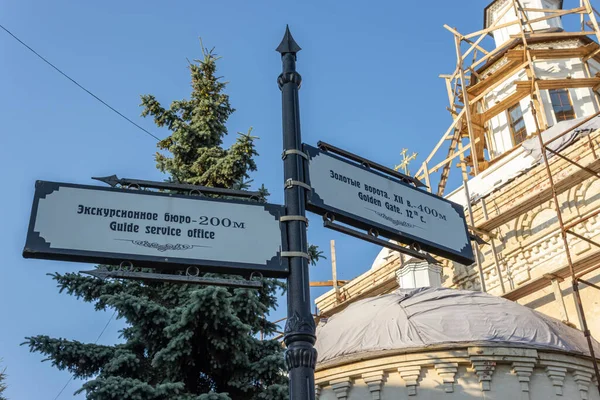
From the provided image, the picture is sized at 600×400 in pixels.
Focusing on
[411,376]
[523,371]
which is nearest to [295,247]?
[411,376]

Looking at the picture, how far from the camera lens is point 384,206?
15.8 ft

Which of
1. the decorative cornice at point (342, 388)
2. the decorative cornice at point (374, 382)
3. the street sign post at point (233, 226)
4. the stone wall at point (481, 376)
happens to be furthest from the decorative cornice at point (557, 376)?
the street sign post at point (233, 226)

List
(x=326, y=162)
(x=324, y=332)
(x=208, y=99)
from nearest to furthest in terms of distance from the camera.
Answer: (x=326, y=162) → (x=208, y=99) → (x=324, y=332)

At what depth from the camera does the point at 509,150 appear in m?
24.8

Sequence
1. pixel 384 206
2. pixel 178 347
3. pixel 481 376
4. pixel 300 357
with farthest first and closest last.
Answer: pixel 481 376 < pixel 178 347 < pixel 384 206 < pixel 300 357

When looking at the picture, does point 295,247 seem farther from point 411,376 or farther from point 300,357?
point 411,376

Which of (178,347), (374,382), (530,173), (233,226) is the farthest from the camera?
(530,173)

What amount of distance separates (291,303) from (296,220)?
0.57m

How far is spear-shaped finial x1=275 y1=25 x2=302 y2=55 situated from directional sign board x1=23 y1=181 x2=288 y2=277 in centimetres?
120

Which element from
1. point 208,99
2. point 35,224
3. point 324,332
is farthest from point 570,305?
point 35,224

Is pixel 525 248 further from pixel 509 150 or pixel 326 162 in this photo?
pixel 326 162

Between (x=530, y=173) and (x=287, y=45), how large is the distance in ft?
43.9

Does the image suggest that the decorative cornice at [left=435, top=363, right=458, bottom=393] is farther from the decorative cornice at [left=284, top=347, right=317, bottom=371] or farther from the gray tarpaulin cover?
the decorative cornice at [left=284, top=347, right=317, bottom=371]

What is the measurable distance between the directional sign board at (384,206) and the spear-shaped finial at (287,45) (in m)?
0.76
